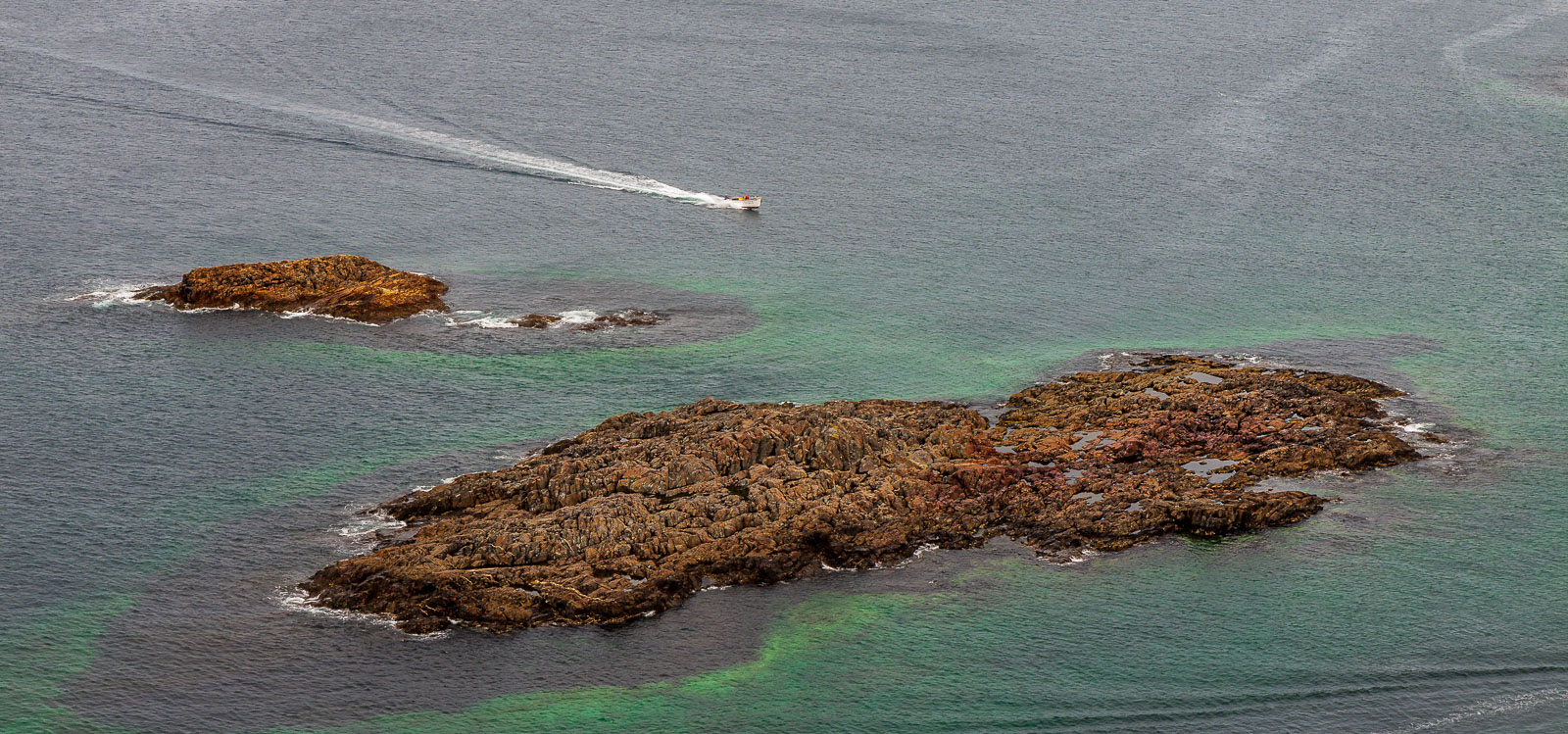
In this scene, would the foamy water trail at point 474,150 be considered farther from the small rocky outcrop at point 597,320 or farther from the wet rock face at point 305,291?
the wet rock face at point 305,291

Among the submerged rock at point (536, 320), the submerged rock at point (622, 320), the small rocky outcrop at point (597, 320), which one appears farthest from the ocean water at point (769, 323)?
the submerged rock at point (536, 320)

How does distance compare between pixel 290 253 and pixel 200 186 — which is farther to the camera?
pixel 200 186

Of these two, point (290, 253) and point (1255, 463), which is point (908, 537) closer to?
point (1255, 463)

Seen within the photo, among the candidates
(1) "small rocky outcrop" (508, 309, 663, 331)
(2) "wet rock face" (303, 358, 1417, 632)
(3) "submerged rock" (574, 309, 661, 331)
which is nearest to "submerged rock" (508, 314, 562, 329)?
(1) "small rocky outcrop" (508, 309, 663, 331)

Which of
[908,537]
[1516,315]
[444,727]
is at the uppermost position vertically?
[1516,315]

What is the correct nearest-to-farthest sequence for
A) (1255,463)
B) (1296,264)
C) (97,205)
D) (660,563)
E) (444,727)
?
(444,727) → (660,563) → (1255,463) → (1296,264) → (97,205)

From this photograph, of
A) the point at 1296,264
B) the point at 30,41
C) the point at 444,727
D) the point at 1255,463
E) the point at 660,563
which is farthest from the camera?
the point at 30,41

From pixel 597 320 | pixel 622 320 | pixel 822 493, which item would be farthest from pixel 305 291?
pixel 822 493

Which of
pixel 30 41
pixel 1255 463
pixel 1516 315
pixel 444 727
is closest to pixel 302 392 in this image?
pixel 444 727
